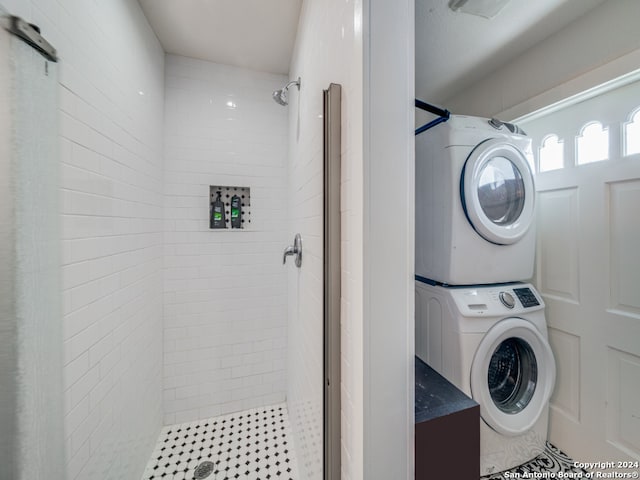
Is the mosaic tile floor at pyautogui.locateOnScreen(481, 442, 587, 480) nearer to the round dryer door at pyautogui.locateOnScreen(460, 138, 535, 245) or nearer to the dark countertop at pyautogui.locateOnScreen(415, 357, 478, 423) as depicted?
the dark countertop at pyautogui.locateOnScreen(415, 357, 478, 423)

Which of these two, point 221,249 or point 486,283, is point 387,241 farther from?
point 221,249

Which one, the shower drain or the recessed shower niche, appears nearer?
the shower drain

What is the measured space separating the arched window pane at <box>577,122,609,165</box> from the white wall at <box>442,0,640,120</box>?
0.23 meters

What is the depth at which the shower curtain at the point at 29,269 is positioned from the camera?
606 millimetres

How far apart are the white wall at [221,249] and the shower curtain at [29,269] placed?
0.98 meters

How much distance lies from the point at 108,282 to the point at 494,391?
2.04 meters

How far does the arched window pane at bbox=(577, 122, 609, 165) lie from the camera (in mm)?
1279

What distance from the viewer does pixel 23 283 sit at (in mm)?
646

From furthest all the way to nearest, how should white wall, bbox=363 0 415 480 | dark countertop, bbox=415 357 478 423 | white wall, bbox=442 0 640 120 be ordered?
1. white wall, bbox=442 0 640 120
2. dark countertop, bbox=415 357 478 423
3. white wall, bbox=363 0 415 480

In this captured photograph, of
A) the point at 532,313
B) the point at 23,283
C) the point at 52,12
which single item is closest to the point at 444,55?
the point at 532,313

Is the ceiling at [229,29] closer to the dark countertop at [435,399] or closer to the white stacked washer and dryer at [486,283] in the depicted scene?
the white stacked washer and dryer at [486,283]

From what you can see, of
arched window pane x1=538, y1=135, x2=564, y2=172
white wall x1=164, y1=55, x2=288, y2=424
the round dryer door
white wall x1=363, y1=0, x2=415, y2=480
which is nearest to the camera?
white wall x1=363, y1=0, x2=415, y2=480

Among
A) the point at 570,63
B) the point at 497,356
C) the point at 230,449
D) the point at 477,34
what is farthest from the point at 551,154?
the point at 230,449

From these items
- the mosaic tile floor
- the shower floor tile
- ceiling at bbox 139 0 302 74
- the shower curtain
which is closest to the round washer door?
the mosaic tile floor
